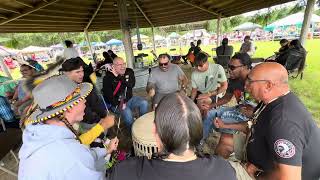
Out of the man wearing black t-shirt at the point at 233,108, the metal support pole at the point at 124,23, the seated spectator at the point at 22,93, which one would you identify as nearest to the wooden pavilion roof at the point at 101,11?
the metal support pole at the point at 124,23

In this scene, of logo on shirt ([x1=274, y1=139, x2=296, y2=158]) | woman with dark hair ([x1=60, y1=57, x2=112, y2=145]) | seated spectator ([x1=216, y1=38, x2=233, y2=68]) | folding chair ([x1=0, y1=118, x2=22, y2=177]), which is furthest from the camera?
seated spectator ([x1=216, y1=38, x2=233, y2=68])

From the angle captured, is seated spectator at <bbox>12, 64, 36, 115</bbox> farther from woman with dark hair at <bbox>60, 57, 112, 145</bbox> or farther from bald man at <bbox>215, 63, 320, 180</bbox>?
bald man at <bbox>215, 63, 320, 180</bbox>

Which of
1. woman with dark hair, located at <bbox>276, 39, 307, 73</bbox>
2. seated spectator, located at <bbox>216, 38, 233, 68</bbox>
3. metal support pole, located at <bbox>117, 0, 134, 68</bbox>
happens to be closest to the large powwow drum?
metal support pole, located at <bbox>117, 0, 134, 68</bbox>

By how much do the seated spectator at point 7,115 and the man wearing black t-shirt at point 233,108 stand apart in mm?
3187

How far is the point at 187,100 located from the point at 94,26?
1229cm

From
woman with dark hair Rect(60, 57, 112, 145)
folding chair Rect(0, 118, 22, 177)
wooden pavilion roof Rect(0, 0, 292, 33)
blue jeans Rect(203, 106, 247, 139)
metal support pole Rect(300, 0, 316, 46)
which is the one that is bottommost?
folding chair Rect(0, 118, 22, 177)

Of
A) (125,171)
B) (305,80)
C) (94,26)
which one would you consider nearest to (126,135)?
(125,171)

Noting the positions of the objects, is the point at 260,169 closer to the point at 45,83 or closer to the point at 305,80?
the point at 45,83

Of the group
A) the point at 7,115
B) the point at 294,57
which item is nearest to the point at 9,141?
the point at 7,115

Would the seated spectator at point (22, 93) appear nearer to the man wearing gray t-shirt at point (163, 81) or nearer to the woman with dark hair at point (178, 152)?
the man wearing gray t-shirt at point (163, 81)

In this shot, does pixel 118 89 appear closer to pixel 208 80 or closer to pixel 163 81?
pixel 163 81

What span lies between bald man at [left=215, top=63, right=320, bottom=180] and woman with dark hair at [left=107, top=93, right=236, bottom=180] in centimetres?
61

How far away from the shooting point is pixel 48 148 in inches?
52.3

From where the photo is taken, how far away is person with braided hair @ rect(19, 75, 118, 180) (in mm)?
1304
